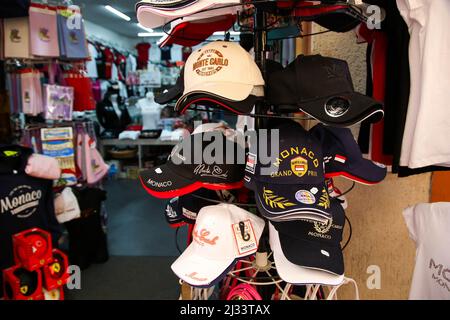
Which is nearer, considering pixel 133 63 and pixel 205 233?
pixel 205 233

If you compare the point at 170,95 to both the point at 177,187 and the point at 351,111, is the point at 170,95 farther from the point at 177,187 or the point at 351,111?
the point at 351,111

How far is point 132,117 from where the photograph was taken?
4898 mm

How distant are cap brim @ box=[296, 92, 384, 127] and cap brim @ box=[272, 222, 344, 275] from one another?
0.29 meters

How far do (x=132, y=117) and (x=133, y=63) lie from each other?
0.91m

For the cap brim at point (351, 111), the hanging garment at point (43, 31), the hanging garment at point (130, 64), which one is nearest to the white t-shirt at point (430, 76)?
the cap brim at point (351, 111)

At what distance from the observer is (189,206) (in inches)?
36.9

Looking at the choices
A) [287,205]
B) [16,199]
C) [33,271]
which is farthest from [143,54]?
[287,205]

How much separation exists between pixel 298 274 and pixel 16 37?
217 centimetres

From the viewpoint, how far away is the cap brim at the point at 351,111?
63 centimetres

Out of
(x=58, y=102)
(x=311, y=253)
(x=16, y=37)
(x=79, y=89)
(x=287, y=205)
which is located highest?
(x=16, y=37)

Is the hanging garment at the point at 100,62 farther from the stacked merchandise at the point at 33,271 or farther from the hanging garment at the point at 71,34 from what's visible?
the stacked merchandise at the point at 33,271
